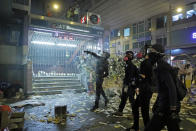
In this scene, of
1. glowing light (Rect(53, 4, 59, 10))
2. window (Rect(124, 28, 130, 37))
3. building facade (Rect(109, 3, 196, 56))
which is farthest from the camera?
window (Rect(124, 28, 130, 37))

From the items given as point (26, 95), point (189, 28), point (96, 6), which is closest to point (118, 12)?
point (96, 6)

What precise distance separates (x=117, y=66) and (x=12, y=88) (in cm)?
623

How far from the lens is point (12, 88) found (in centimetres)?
840

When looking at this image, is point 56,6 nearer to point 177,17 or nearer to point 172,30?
point 172,30

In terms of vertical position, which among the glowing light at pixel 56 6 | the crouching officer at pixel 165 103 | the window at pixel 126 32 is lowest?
the crouching officer at pixel 165 103

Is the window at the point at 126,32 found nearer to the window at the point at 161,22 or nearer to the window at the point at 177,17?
the window at the point at 161,22

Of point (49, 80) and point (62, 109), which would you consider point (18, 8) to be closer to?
point (49, 80)

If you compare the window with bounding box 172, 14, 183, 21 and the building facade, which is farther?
the window with bounding box 172, 14, 183, 21

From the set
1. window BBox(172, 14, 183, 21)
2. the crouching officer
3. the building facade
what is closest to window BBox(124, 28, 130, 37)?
the building facade

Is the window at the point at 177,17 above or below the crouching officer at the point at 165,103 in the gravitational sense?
above

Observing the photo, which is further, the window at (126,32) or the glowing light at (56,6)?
the window at (126,32)

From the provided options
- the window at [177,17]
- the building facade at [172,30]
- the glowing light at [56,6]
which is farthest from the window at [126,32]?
the glowing light at [56,6]

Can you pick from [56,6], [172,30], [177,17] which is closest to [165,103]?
[56,6]

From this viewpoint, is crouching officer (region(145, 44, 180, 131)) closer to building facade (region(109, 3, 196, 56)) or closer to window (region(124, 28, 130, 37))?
building facade (region(109, 3, 196, 56))
